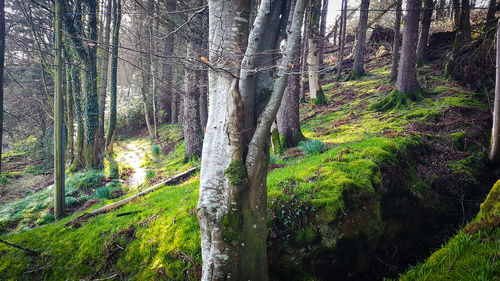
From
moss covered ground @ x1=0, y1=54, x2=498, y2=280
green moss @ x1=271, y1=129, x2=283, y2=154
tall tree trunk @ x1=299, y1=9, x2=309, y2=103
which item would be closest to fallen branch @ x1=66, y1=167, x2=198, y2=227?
moss covered ground @ x1=0, y1=54, x2=498, y2=280

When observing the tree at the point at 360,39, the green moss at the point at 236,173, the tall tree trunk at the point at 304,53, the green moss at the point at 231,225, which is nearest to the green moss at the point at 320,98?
the tall tree trunk at the point at 304,53

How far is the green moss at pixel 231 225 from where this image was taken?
103 inches

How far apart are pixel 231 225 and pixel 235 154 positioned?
2.77ft

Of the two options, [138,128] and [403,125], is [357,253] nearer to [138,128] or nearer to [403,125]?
[403,125]

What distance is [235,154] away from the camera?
110 inches

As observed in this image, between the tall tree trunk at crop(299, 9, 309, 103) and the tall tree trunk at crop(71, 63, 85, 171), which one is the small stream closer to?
the tall tree trunk at crop(71, 63, 85, 171)

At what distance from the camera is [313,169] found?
182 inches

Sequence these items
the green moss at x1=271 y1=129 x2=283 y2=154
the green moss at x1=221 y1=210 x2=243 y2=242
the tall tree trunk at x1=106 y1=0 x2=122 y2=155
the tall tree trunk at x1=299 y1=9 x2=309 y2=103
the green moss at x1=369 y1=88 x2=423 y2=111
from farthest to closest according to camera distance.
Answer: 1. the tall tree trunk at x1=106 y1=0 x2=122 y2=155
2. the green moss at x1=369 y1=88 x2=423 y2=111
3. the green moss at x1=271 y1=129 x2=283 y2=154
4. the tall tree trunk at x1=299 y1=9 x2=309 y2=103
5. the green moss at x1=221 y1=210 x2=243 y2=242

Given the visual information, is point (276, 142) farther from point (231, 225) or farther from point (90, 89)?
point (90, 89)

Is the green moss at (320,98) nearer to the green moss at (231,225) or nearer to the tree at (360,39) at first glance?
the tree at (360,39)

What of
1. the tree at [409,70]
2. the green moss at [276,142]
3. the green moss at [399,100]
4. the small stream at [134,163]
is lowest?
the small stream at [134,163]

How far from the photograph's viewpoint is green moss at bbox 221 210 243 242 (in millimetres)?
2621

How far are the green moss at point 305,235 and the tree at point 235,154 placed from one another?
780 mm

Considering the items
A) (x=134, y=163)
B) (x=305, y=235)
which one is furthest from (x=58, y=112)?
(x=134, y=163)
